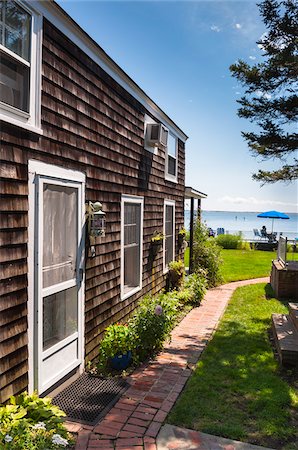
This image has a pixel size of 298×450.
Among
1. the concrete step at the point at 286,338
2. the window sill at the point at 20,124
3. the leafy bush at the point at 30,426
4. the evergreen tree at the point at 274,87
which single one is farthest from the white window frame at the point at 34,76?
the evergreen tree at the point at 274,87

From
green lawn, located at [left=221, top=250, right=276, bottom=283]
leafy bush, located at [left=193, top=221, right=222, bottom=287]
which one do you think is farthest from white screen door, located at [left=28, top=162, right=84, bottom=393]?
green lawn, located at [left=221, top=250, right=276, bottom=283]

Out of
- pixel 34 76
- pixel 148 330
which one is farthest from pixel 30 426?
pixel 34 76

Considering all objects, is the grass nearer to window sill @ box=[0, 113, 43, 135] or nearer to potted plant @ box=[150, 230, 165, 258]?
potted plant @ box=[150, 230, 165, 258]

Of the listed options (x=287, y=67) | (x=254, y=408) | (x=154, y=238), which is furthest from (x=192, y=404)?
(x=287, y=67)

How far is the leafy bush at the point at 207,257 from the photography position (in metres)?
11.2

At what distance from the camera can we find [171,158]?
917cm

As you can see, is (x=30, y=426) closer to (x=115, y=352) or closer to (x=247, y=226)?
(x=115, y=352)

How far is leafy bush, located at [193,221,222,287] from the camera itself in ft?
36.7

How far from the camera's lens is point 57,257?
398cm

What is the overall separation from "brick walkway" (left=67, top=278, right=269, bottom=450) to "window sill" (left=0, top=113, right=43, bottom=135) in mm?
2806

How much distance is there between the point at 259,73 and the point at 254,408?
23.3ft

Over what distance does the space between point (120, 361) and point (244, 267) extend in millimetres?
10679

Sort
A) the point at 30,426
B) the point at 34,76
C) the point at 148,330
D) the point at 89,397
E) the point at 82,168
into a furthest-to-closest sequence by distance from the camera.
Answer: the point at 148,330 < the point at 82,168 < the point at 89,397 < the point at 34,76 < the point at 30,426

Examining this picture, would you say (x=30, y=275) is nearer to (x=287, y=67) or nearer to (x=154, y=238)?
(x=154, y=238)
